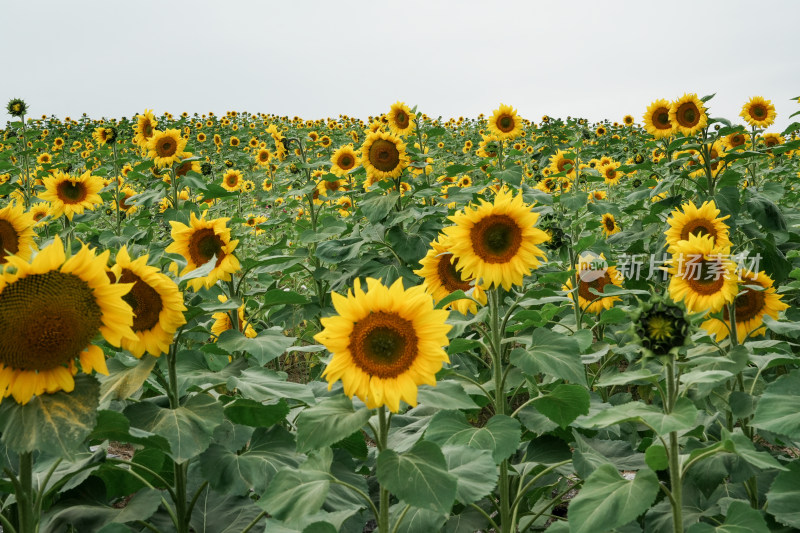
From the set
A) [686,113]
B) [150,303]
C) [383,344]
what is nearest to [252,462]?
[150,303]

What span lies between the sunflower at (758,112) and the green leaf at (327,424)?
260 inches

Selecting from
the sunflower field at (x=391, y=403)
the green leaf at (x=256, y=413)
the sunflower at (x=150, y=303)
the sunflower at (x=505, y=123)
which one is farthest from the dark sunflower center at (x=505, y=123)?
the sunflower at (x=150, y=303)

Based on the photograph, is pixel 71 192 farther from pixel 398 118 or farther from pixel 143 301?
pixel 143 301

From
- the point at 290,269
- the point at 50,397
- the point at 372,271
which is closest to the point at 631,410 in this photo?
the point at 50,397

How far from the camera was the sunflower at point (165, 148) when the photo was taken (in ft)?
15.6

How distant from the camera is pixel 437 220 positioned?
4.35 meters

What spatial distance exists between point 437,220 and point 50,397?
311cm

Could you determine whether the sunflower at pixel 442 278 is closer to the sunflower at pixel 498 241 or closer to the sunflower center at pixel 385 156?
the sunflower at pixel 498 241

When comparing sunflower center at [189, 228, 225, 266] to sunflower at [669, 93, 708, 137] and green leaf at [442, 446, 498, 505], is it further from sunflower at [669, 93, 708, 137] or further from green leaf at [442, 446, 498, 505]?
sunflower at [669, 93, 708, 137]

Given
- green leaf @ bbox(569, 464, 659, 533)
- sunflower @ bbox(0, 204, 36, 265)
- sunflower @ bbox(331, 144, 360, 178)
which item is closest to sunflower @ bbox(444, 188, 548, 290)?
green leaf @ bbox(569, 464, 659, 533)

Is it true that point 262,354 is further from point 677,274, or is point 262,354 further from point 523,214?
point 677,274

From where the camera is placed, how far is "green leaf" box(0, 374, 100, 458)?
1.38 meters

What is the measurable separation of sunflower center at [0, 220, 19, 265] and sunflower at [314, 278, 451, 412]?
60.2 inches

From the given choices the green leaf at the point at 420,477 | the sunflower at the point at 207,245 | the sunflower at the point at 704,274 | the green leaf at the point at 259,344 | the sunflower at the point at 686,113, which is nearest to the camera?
the green leaf at the point at 420,477
